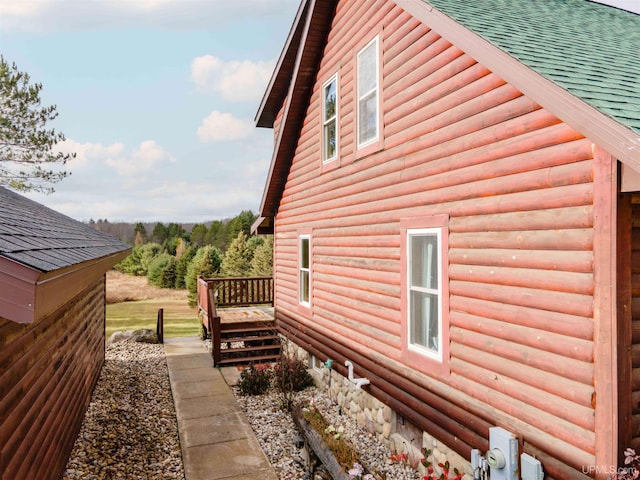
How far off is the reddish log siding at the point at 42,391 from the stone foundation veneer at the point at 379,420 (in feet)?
13.7

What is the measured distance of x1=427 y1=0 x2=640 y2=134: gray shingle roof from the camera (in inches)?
133

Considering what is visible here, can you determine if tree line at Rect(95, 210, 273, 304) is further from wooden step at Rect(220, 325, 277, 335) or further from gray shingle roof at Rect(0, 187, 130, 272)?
gray shingle roof at Rect(0, 187, 130, 272)

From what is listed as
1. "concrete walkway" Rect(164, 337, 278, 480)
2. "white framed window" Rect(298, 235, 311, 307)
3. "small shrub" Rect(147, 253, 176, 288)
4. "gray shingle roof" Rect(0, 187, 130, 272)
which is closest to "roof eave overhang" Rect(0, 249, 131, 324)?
"gray shingle roof" Rect(0, 187, 130, 272)

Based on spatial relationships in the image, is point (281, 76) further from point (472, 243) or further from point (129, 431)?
point (129, 431)

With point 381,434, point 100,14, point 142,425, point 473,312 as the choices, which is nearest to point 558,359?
point 473,312

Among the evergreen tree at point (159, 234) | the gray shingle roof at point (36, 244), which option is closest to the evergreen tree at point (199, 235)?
the evergreen tree at point (159, 234)

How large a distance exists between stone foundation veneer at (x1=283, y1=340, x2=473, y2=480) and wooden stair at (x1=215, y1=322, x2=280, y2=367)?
2.59m

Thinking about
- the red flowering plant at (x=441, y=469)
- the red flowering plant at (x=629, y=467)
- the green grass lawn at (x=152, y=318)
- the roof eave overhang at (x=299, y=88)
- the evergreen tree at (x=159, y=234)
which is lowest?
the green grass lawn at (x=152, y=318)

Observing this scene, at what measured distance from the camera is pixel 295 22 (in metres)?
8.81

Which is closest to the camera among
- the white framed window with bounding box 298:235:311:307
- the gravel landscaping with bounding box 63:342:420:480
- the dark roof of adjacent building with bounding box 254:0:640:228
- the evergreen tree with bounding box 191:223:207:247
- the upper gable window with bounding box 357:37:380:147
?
the dark roof of adjacent building with bounding box 254:0:640:228

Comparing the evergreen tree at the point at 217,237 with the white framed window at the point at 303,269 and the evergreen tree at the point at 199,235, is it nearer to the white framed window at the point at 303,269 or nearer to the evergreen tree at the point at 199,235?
the evergreen tree at the point at 199,235

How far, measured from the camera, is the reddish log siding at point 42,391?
3.31 m

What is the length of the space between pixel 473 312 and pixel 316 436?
251 centimetres

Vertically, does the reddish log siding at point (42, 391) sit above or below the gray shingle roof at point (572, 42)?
below
